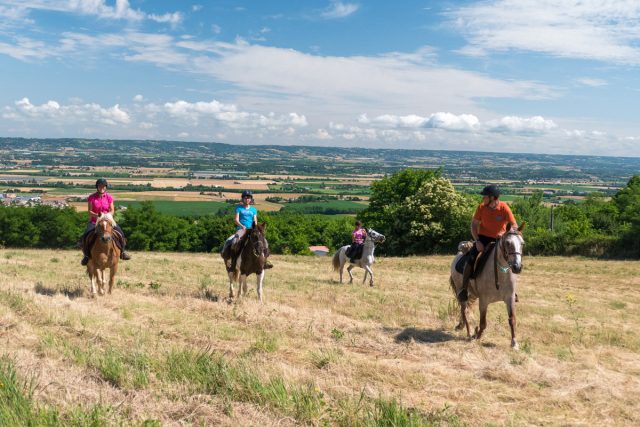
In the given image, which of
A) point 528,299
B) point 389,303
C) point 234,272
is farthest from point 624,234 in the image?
point 234,272

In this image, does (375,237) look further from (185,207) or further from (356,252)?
(185,207)

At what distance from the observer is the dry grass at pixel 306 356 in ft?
19.5

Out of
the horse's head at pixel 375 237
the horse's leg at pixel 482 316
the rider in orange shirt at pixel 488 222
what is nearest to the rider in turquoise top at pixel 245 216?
the rider in orange shirt at pixel 488 222

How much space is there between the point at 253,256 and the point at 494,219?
20.7ft

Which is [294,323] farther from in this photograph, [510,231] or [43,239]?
[43,239]

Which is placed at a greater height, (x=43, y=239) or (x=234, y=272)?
(x=234, y=272)

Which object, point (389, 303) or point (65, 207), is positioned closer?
point (389, 303)

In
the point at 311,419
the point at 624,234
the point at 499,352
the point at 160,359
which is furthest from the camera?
the point at 624,234

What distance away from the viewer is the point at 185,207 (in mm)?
111500

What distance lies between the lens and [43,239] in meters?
68.3

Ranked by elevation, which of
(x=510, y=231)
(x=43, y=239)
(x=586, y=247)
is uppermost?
(x=510, y=231)

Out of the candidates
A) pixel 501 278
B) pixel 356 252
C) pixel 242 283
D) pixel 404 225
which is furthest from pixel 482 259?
pixel 404 225

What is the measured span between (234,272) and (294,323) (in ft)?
13.2

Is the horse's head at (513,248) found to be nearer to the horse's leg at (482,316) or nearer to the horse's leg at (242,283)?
the horse's leg at (482,316)
